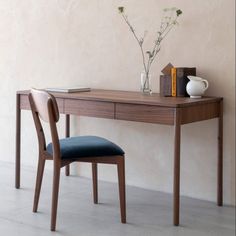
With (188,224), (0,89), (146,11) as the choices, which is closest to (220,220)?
(188,224)

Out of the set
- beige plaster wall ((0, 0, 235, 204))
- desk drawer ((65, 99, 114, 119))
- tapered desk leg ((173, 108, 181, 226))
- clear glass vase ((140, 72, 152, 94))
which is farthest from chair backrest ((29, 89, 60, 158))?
beige plaster wall ((0, 0, 235, 204))

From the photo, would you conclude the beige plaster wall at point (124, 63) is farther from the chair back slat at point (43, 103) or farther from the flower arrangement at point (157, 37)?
the chair back slat at point (43, 103)

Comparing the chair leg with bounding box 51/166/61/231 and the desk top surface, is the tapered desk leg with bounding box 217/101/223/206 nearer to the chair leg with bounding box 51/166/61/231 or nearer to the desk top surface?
the desk top surface

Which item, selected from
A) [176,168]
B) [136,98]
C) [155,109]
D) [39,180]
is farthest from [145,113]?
[39,180]

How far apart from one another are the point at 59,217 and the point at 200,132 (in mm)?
1043

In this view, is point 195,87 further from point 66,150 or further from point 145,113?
point 66,150

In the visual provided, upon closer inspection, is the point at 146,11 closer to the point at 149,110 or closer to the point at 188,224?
the point at 149,110

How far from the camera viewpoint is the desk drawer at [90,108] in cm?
336

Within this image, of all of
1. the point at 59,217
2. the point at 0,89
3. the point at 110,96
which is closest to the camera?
the point at 59,217

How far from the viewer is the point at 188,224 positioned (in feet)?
10.3

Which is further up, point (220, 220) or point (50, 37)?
point (50, 37)

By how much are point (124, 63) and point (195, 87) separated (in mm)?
712

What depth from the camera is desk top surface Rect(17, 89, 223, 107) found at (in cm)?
314

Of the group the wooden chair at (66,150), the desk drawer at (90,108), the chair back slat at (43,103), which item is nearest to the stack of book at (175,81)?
the desk drawer at (90,108)
